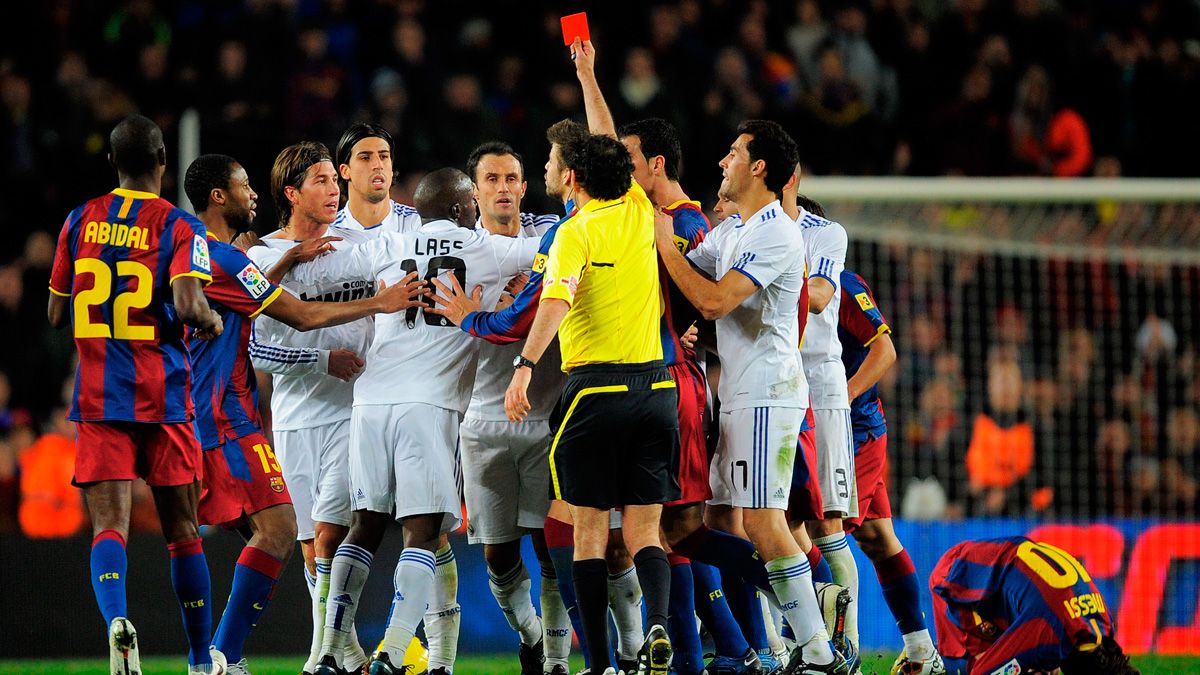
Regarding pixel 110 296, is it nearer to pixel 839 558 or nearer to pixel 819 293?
pixel 819 293

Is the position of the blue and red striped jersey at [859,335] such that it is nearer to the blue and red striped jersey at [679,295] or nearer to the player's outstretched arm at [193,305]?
the blue and red striped jersey at [679,295]

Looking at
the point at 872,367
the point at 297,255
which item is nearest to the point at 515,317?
the point at 297,255

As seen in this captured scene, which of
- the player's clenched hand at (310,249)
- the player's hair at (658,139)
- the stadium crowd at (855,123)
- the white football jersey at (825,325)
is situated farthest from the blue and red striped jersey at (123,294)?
the stadium crowd at (855,123)

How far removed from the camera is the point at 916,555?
12.0 metres

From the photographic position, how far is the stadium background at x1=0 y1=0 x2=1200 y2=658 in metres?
12.0

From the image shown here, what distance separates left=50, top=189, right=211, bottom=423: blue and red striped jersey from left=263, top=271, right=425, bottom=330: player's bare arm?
53 centimetres

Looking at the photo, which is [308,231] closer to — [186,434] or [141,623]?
[186,434]

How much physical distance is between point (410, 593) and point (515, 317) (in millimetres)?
1398

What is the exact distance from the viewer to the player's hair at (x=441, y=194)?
7.46 meters

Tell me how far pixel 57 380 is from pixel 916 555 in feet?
25.5

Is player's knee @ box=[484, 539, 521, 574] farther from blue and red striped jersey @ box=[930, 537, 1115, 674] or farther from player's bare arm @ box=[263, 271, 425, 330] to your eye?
blue and red striped jersey @ box=[930, 537, 1115, 674]

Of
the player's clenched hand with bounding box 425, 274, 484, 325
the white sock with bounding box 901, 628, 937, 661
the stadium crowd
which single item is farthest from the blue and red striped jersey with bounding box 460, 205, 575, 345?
the stadium crowd

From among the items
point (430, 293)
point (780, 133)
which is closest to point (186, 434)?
point (430, 293)

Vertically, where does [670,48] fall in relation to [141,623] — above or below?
above
